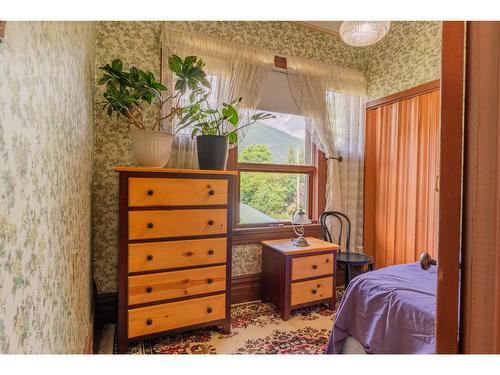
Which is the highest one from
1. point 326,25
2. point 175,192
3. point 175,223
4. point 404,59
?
point 326,25

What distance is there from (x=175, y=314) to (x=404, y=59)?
11.3 feet

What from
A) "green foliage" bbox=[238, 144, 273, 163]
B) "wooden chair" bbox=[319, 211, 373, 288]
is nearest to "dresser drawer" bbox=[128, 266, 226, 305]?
"green foliage" bbox=[238, 144, 273, 163]

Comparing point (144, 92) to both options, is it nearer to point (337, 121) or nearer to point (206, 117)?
point (206, 117)

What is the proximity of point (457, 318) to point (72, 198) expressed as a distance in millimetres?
1494

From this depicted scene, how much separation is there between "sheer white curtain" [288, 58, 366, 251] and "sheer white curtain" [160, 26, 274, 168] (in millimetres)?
455

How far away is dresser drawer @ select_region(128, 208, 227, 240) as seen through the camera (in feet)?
6.32

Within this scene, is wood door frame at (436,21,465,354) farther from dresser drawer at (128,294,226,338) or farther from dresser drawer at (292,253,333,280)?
dresser drawer at (292,253,333,280)

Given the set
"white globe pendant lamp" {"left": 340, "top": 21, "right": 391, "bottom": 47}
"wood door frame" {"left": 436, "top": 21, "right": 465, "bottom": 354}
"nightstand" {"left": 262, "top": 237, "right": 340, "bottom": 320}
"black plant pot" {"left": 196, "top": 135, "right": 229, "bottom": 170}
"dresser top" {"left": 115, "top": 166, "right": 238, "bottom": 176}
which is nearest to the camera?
"wood door frame" {"left": 436, "top": 21, "right": 465, "bottom": 354}

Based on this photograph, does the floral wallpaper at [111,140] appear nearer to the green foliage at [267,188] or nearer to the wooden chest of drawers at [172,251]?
the wooden chest of drawers at [172,251]

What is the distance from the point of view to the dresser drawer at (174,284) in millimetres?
1941

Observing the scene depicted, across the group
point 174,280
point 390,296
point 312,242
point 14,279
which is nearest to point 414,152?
point 312,242

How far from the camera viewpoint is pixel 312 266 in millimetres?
2645

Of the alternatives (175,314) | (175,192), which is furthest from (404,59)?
(175,314)
